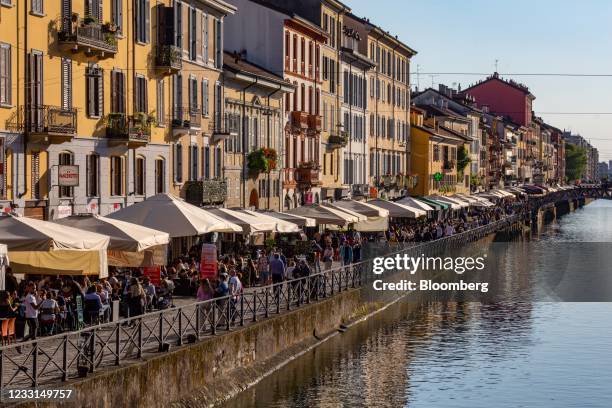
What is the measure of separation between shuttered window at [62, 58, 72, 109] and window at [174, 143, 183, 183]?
1146 centimetres

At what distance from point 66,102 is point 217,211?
6.13 meters

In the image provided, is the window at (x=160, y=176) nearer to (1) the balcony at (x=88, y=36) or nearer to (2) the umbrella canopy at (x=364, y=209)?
(1) the balcony at (x=88, y=36)

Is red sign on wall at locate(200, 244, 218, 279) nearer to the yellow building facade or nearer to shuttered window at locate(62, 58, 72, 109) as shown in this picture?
the yellow building facade

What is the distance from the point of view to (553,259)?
3733 inches

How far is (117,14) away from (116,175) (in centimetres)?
586

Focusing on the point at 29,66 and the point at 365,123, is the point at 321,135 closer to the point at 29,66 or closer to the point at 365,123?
the point at 365,123

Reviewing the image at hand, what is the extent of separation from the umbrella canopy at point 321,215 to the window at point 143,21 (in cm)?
991

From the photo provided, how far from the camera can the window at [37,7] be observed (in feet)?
127

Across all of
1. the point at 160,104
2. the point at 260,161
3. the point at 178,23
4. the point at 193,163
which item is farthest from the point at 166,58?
the point at 260,161

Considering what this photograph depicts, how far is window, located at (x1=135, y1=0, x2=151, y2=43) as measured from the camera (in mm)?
47625

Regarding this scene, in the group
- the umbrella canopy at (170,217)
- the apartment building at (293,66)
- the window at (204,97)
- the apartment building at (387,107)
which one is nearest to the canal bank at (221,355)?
the umbrella canopy at (170,217)

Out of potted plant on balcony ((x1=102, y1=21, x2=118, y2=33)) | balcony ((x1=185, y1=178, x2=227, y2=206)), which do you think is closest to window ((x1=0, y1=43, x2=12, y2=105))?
potted plant on balcony ((x1=102, y1=21, x2=118, y2=33))

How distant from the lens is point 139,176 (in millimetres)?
48688

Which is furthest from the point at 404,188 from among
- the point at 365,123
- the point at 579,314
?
the point at 579,314
